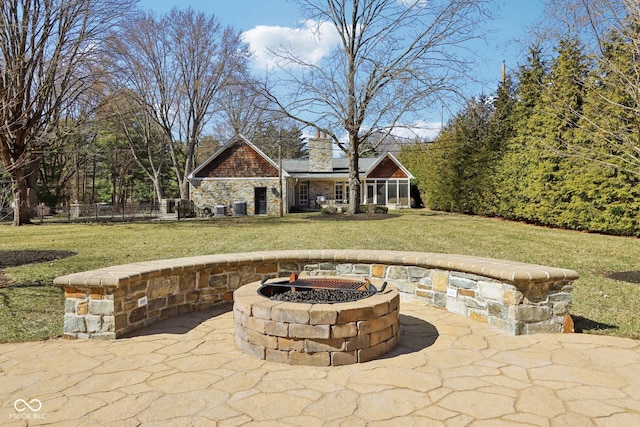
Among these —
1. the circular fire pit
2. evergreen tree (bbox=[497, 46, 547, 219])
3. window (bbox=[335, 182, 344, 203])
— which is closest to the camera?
the circular fire pit

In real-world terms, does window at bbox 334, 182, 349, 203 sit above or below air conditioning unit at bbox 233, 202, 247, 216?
above

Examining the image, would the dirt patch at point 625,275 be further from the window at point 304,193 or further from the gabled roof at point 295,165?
the window at point 304,193

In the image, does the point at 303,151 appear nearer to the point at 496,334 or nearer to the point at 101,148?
the point at 101,148

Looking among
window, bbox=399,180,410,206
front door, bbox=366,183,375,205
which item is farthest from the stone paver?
front door, bbox=366,183,375,205

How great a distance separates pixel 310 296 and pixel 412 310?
1.67 m

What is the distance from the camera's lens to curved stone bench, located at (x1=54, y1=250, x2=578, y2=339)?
4.15m

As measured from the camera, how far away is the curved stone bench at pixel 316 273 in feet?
13.6

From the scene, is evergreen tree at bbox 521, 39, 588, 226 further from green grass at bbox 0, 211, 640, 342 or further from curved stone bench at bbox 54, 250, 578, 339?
curved stone bench at bbox 54, 250, 578, 339

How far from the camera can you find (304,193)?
96.9ft

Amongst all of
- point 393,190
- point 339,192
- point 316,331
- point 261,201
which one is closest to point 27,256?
point 316,331

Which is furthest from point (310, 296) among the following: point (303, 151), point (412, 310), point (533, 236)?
point (303, 151)

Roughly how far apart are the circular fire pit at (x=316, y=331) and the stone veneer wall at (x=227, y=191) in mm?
20323

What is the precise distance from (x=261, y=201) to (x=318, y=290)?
20487mm

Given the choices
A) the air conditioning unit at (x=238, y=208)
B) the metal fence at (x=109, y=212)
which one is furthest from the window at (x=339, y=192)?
the metal fence at (x=109, y=212)
